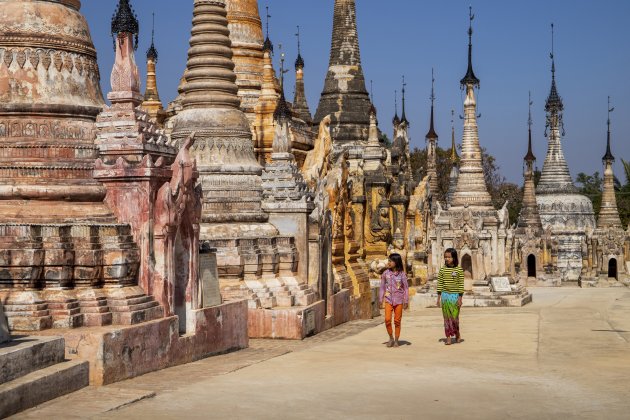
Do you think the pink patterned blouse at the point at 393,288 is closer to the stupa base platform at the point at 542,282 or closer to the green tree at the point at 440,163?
the stupa base platform at the point at 542,282

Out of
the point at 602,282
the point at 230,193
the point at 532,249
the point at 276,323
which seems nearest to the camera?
the point at 276,323

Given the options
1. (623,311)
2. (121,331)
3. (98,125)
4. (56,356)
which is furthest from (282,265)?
(623,311)

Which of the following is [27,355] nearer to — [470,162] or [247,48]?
[247,48]

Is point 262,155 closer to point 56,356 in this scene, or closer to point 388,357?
point 388,357

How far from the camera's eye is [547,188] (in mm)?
60219

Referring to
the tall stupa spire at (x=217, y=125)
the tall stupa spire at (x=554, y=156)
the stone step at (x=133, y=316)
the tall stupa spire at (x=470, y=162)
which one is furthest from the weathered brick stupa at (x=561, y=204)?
the stone step at (x=133, y=316)

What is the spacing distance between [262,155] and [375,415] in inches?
556

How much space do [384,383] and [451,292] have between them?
4.49 metres

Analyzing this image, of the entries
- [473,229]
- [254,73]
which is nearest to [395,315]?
[254,73]

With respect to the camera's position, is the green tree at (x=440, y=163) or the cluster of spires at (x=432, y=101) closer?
the cluster of spires at (x=432, y=101)

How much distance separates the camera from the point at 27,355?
26.9 ft

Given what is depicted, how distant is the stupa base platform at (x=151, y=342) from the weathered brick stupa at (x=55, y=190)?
0.27 meters

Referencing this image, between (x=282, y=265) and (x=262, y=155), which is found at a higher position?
(x=262, y=155)

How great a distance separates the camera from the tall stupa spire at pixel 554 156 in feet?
198
